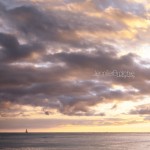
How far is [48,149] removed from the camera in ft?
475

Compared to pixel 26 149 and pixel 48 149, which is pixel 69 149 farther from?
pixel 26 149

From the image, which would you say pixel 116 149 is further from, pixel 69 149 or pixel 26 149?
pixel 26 149

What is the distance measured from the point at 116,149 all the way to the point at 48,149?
29.6 m

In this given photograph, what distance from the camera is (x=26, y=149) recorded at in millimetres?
142250

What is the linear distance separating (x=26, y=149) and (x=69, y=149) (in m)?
18.6

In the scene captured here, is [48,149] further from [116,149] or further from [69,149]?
[116,149]

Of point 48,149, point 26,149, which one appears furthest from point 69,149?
point 26,149

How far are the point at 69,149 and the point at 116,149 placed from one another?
66.9 ft

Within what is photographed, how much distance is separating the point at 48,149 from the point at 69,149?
9.21 metres

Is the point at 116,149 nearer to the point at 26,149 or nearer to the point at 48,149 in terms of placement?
the point at 48,149

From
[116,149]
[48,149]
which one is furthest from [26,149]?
[116,149]

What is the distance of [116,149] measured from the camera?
14250 centimetres
